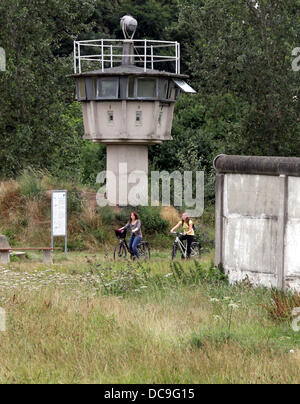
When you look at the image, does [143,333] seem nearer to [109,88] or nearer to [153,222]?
[153,222]

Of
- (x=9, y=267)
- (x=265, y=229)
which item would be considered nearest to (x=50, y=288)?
(x=265, y=229)

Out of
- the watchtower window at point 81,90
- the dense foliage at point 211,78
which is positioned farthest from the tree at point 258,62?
the watchtower window at point 81,90

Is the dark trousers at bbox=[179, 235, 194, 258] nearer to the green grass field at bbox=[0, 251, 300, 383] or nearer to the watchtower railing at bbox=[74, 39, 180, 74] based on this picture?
Result: the watchtower railing at bbox=[74, 39, 180, 74]

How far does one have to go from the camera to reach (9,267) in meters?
23.5

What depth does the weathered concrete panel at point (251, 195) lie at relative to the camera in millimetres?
17594

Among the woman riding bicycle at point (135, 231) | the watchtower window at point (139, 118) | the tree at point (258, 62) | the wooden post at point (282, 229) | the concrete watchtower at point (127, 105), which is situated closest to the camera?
the wooden post at point (282, 229)

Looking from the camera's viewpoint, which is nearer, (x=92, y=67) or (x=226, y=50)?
(x=226, y=50)

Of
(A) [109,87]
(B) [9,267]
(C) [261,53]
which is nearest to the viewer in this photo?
(B) [9,267]

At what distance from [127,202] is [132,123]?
352cm

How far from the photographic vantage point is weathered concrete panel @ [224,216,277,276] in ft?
→ 57.4

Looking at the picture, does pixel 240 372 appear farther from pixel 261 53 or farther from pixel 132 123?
pixel 261 53

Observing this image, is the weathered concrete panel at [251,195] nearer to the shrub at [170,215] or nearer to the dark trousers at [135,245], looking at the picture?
the dark trousers at [135,245]

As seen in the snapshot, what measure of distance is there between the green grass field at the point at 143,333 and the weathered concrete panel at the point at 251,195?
153 centimetres

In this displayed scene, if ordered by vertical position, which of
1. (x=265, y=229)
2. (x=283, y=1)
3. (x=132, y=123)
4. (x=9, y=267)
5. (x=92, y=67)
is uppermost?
(x=283, y=1)
